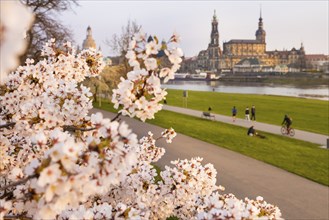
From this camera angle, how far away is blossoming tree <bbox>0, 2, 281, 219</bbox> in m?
2.83

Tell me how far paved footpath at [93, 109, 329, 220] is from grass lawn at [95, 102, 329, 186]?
0.88 metres

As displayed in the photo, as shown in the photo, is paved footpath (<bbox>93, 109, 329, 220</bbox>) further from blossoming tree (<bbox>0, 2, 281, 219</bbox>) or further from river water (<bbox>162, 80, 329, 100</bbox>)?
river water (<bbox>162, 80, 329, 100</bbox>)

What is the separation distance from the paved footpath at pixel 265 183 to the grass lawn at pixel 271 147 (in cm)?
88

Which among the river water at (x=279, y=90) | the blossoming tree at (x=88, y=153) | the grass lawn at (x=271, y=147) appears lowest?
the river water at (x=279, y=90)

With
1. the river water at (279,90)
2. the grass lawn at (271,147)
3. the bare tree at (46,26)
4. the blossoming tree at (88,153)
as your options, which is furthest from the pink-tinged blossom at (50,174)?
the river water at (279,90)

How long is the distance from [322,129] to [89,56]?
29993 millimetres

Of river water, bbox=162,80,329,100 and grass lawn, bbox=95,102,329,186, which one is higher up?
grass lawn, bbox=95,102,329,186

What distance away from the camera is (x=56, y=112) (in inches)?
171

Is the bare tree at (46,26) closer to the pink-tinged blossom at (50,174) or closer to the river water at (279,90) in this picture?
the pink-tinged blossom at (50,174)

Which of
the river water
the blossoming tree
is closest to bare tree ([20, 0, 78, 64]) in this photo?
the blossoming tree

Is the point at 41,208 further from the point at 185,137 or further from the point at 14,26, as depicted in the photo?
the point at 185,137

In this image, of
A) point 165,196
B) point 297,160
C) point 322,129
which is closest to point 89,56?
point 165,196

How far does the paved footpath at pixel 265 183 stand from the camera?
13.6 metres

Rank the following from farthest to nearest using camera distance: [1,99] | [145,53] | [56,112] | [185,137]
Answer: [185,137] < [1,99] < [56,112] < [145,53]
